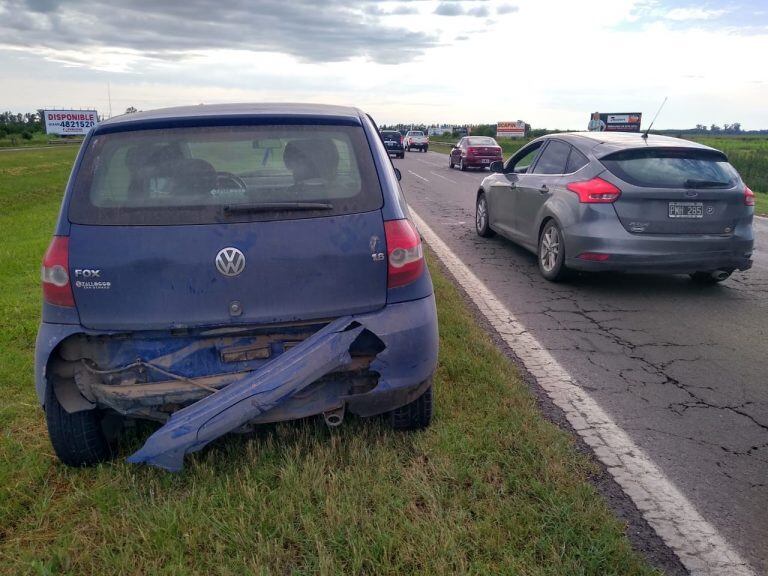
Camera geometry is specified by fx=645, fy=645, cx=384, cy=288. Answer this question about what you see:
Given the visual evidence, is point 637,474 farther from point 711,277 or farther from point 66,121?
point 66,121

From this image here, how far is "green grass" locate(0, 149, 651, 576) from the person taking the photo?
2609 millimetres

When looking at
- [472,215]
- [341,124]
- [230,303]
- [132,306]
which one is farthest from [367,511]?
[472,215]

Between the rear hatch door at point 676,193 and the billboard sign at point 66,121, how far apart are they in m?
87.3

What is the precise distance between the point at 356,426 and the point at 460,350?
55.0 inches

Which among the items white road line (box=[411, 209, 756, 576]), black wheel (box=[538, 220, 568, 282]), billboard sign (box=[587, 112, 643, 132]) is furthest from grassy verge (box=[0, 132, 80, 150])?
white road line (box=[411, 209, 756, 576])

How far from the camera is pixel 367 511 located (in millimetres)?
2891

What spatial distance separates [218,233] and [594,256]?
455 cm

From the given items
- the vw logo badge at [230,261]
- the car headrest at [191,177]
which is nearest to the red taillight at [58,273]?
the car headrest at [191,177]

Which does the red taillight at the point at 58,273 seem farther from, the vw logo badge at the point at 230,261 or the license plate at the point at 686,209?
the license plate at the point at 686,209

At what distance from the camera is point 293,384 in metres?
2.99

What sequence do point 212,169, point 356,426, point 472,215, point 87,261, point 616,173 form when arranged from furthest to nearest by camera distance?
point 472,215 < point 616,173 < point 356,426 < point 212,169 < point 87,261

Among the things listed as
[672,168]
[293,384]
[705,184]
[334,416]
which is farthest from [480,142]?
[293,384]

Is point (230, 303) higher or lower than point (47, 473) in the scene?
higher

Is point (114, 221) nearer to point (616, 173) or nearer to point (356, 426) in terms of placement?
point (356, 426)
